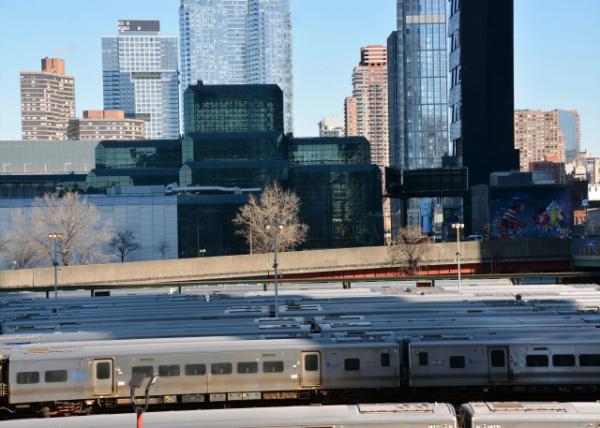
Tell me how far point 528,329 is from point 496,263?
2617 inches

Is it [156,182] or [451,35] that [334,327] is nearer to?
[451,35]

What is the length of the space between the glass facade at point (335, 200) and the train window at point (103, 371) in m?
149

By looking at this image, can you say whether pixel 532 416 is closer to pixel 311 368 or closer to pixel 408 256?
pixel 311 368

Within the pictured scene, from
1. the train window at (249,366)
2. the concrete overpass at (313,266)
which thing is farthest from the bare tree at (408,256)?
the train window at (249,366)

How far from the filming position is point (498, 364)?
40219 mm

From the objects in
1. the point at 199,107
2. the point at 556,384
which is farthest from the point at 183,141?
the point at 556,384

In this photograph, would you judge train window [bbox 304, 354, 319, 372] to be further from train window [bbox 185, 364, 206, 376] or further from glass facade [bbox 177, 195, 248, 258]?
glass facade [bbox 177, 195, 248, 258]

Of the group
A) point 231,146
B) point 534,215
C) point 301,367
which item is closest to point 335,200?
point 231,146

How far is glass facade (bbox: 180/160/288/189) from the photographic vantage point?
186 m

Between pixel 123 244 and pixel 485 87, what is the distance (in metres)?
69.4

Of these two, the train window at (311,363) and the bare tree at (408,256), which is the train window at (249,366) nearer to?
the train window at (311,363)

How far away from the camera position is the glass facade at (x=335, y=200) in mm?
188500

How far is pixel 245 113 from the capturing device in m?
197

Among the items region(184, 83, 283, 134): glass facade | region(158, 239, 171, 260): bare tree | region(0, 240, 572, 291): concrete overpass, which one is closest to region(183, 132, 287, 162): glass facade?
region(184, 83, 283, 134): glass facade
